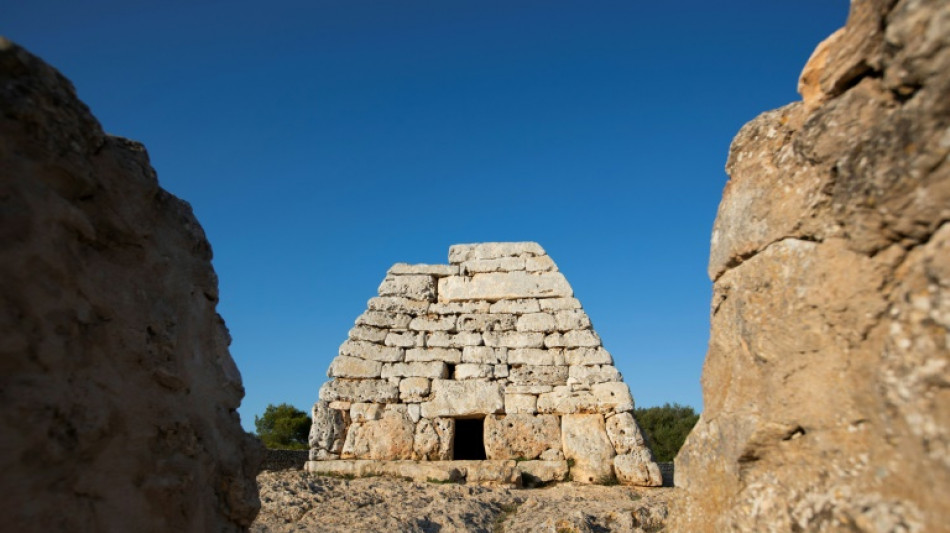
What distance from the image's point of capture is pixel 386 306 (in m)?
9.89

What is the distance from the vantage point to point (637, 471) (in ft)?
26.3

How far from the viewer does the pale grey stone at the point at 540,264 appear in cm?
995

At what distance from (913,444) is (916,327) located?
30 centimetres

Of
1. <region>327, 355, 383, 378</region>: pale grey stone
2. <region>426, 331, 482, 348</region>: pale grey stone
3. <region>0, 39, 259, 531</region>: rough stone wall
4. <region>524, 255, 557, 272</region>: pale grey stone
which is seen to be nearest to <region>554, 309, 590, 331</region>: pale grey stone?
<region>524, 255, 557, 272</region>: pale grey stone

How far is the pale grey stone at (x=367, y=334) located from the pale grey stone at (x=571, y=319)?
8.34 feet

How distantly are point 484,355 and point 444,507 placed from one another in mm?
3257

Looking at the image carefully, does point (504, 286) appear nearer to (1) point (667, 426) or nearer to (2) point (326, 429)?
(2) point (326, 429)

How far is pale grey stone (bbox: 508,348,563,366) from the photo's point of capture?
922 cm

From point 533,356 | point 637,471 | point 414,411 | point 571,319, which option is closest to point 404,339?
point 414,411

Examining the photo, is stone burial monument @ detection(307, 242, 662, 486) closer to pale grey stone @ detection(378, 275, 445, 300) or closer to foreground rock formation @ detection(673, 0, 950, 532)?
pale grey stone @ detection(378, 275, 445, 300)

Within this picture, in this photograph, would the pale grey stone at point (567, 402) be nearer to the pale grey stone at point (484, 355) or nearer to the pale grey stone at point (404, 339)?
the pale grey stone at point (484, 355)

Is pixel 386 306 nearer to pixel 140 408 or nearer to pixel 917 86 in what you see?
pixel 140 408

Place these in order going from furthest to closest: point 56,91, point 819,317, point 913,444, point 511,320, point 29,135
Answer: point 511,320, point 56,91, point 29,135, point 819,317, point 913,444

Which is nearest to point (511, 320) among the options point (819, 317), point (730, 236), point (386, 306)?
point (386, 306)
